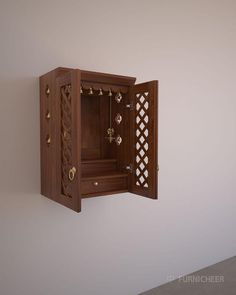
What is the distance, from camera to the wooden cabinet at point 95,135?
132 centimetres

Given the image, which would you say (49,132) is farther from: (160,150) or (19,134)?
(160,150)

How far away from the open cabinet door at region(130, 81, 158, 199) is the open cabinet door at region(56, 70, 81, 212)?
Answer: 50 centimetres

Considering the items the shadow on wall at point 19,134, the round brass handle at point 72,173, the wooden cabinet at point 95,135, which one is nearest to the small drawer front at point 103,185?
the wooden cabinet at point 95,135

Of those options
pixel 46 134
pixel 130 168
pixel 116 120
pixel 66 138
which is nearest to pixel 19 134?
pixel 46 134

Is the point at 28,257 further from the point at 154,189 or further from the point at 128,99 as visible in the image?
the point at 128,99

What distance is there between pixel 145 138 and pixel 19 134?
29.4 inches

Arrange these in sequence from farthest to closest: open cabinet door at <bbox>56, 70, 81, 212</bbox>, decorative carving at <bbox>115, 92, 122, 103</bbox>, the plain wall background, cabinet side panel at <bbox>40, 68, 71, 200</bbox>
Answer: decorative carving at <bbox>115, 92, 122, 103</bbox> < the plain wall background < cabinet side panel at <bbox>40, 68, 71, 200</bbox> < open cabinet door at <bbox>56, 70, 81, 212</bbox>

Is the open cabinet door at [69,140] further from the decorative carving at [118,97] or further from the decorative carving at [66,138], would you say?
the decorative carving at [118,97]

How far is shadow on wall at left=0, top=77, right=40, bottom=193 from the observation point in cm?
151

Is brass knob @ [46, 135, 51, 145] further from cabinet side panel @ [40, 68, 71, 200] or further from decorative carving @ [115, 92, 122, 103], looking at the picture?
decorative carving @ [115, 92, 122, 103]

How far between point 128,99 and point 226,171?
1415 mm

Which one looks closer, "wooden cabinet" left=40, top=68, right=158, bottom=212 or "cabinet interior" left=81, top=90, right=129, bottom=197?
"wooden cabinet" left=40, top=68, right=158, bottom=212

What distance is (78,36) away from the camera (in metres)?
1.72

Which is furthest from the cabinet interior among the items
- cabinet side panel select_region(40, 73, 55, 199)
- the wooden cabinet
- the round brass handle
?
the round brass handle
